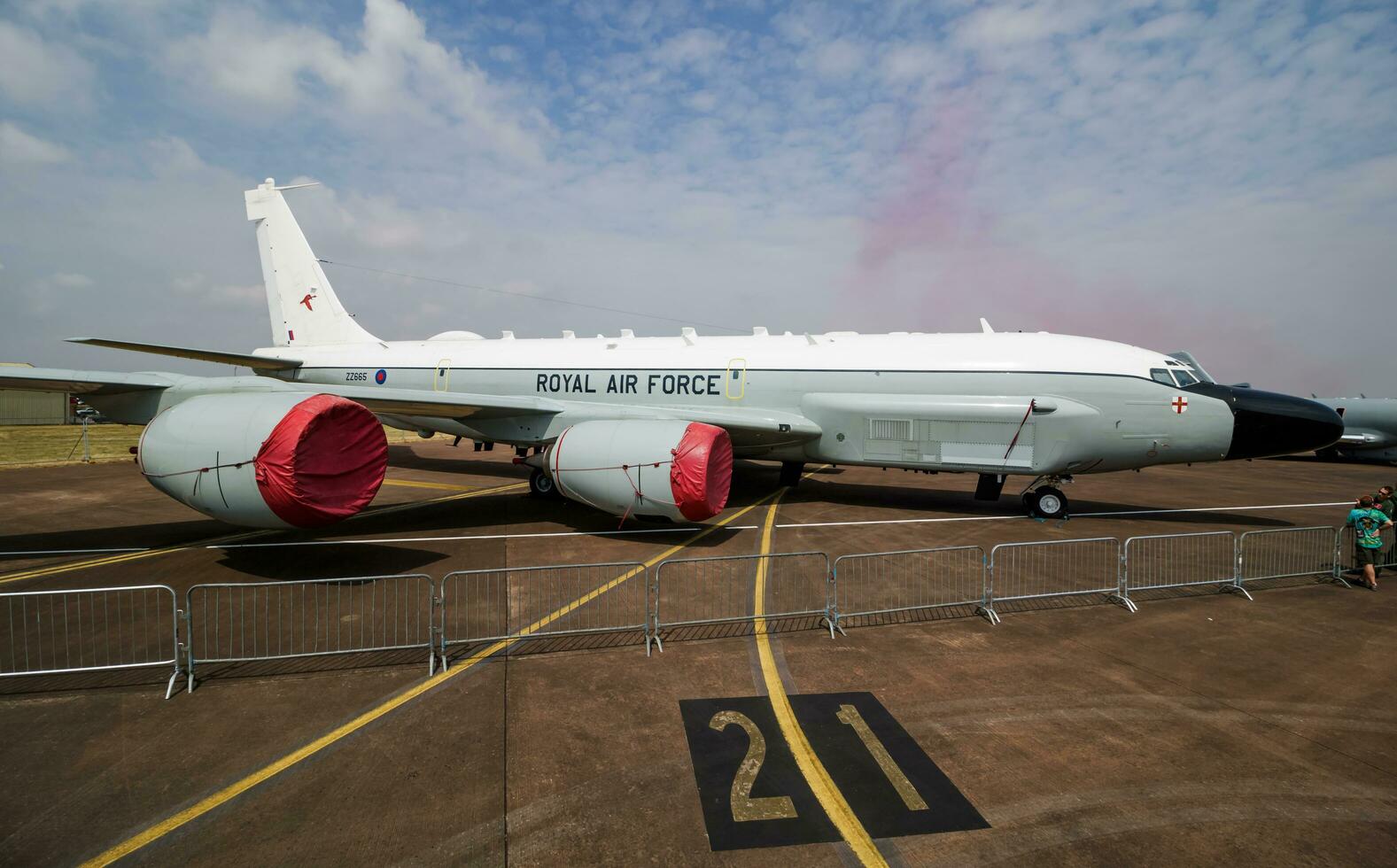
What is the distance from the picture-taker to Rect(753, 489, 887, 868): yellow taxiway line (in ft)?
13.3

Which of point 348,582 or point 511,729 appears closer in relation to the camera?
point 511,729

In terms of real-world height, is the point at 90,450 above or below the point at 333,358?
below

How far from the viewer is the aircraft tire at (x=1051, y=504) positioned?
13.9 m

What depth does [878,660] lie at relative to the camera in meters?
6.73

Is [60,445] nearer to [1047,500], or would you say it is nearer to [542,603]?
[542,603]

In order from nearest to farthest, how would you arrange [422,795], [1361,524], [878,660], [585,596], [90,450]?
[422,795] → [878,660] → [585,596] → [1361,524] → [90,450]

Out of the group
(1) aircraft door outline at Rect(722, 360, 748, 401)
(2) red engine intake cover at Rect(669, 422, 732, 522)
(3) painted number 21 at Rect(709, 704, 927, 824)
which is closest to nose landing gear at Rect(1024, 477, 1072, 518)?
(1) aircraft door outline at Rect(722, 360, 748, 401)

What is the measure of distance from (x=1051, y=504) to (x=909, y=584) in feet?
22.4

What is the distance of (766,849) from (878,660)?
312 centimetres

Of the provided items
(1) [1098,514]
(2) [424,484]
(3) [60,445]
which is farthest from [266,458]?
(3) [60,445]

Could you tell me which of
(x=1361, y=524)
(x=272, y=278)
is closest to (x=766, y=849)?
(x=1361, y=524)

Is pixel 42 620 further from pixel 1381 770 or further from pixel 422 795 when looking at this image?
pixel 1381 770

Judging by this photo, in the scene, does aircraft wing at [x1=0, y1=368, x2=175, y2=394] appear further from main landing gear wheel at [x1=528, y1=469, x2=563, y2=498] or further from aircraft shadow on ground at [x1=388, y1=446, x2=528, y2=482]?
aircraft shadow on ground at [x1=388, y1=446, x2=528, y2=482]

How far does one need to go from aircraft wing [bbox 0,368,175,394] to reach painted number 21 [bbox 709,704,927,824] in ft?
38.1
